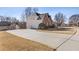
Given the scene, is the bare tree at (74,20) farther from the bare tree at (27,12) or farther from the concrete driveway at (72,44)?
the bare tree at (27,12)

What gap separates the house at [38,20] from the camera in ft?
4.68

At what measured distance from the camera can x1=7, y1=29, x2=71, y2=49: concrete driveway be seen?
4.68 ft

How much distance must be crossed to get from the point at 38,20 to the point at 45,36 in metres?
0.17

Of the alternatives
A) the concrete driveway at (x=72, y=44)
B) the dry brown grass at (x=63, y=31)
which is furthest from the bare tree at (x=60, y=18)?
the concrete driveway at (x=72, y=44)

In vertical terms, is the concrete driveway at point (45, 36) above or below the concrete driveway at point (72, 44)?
above

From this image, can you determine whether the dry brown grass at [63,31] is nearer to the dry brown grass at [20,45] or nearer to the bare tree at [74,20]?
the bare tree at [74,20]

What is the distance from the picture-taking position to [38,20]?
143 cm

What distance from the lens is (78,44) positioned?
1414mm

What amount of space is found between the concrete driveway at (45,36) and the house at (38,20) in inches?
2.3

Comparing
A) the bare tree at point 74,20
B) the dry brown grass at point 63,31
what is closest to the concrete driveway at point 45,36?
the dry brown grass at point 63,31

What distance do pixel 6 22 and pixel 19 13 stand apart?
15cm

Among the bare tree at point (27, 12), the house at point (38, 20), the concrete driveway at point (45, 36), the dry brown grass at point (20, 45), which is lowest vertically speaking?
the dry brown grass at point (20, 45)

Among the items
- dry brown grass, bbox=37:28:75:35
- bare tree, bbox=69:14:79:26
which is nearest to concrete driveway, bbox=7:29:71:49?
dry brown grass, bbox=37:28:75:35
